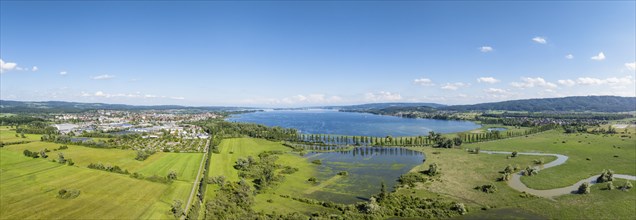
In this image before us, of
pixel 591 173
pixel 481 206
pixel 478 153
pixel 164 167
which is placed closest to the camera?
pixel 481 206

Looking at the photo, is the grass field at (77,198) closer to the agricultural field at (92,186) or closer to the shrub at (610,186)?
the agricultural field at (92,186)

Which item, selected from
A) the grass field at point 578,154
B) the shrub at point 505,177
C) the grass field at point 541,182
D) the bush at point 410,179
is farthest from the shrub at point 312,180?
the grass field at point 578,154

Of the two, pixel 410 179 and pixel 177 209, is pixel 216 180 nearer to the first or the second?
pixel 177 209

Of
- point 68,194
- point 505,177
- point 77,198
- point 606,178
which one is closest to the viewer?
point 77,198

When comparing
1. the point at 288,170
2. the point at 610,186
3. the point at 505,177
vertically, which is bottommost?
the point at 288,170

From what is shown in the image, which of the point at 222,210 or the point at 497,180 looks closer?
the point at 222,210

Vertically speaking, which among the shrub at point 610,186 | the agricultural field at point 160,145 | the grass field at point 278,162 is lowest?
the grass field at point 278,162

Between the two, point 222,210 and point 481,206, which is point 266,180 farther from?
point 481,206

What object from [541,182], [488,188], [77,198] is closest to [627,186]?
[541,182]

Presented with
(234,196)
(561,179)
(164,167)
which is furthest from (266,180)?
(561,179)
